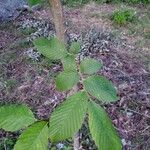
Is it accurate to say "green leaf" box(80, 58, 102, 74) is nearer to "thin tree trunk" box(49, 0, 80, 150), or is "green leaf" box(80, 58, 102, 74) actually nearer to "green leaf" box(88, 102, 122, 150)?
"thin tree trunk" box(49, 0, 80, 150)

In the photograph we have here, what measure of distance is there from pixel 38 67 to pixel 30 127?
3212 mm

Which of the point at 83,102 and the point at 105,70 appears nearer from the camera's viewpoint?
the point at 83,102

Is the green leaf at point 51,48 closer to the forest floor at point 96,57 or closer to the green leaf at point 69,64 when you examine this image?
the green leaf at point 69,64

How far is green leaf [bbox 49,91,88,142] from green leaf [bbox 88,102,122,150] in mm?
23

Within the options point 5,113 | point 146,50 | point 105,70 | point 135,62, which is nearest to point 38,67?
point 105,70

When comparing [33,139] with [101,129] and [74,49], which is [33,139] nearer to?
[101,129]

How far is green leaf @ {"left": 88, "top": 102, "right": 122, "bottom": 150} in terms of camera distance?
35.8 inches

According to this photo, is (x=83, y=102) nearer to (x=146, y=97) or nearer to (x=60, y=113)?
(x=60, y=113)

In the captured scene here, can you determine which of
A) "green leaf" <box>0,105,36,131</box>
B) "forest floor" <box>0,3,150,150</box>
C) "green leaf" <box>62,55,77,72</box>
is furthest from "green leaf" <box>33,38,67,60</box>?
"forest floor" <box>0,3,150,150</box>

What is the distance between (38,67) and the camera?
4.18 metres

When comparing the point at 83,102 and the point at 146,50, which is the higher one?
the point at 83,102

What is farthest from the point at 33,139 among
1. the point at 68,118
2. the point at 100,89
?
the point at 100,89

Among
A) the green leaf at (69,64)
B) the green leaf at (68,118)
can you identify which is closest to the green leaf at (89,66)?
the green leaf at (69,64)

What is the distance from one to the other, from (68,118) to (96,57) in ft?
11.1
